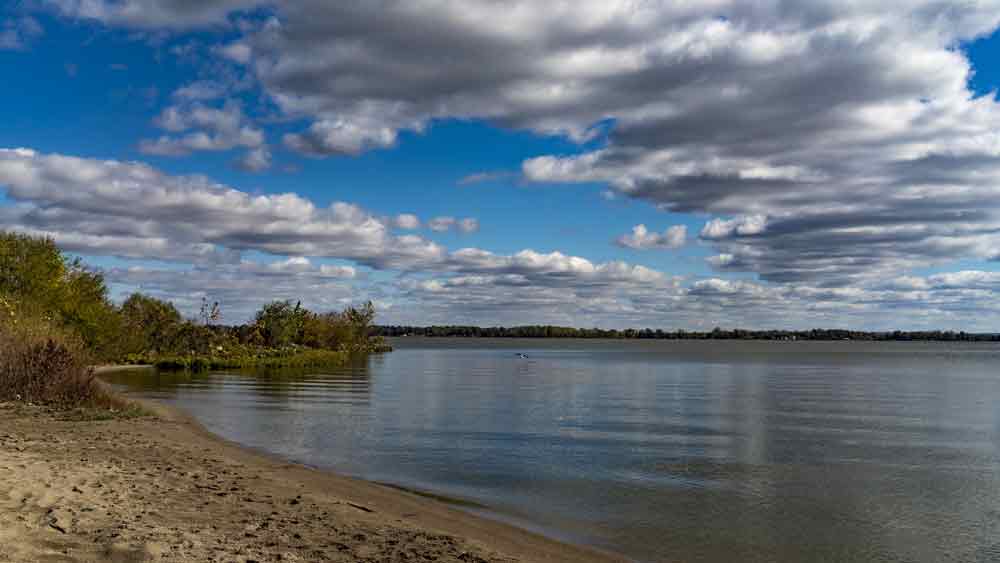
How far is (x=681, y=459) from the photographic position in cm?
2323

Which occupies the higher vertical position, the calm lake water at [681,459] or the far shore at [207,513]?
the far shore at [207,513]

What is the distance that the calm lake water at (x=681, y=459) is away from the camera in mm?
14836

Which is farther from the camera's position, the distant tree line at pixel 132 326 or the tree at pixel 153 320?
the tree at pixel 153 320

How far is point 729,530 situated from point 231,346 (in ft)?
272

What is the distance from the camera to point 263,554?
388 inches

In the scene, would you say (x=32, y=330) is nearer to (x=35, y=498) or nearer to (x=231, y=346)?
(x=35, y=498)

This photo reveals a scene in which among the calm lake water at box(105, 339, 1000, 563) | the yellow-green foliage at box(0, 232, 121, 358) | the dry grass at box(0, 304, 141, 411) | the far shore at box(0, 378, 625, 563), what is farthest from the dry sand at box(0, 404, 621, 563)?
the yellow-green foliage at box(0, 232, 121, 358)

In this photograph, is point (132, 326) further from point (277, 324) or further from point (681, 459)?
point (681, 459)

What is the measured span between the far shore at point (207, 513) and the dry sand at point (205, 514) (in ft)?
0.08

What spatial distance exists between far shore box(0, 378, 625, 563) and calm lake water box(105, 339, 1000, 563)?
75.5 inches

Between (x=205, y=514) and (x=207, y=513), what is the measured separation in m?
0.09

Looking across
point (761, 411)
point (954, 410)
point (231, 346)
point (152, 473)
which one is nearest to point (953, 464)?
point (761, 411)

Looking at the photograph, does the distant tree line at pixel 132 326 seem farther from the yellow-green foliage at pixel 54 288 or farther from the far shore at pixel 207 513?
the far shore at pixel 207 513

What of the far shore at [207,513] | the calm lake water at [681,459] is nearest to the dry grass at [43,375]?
the calm lake water at [681,459]
